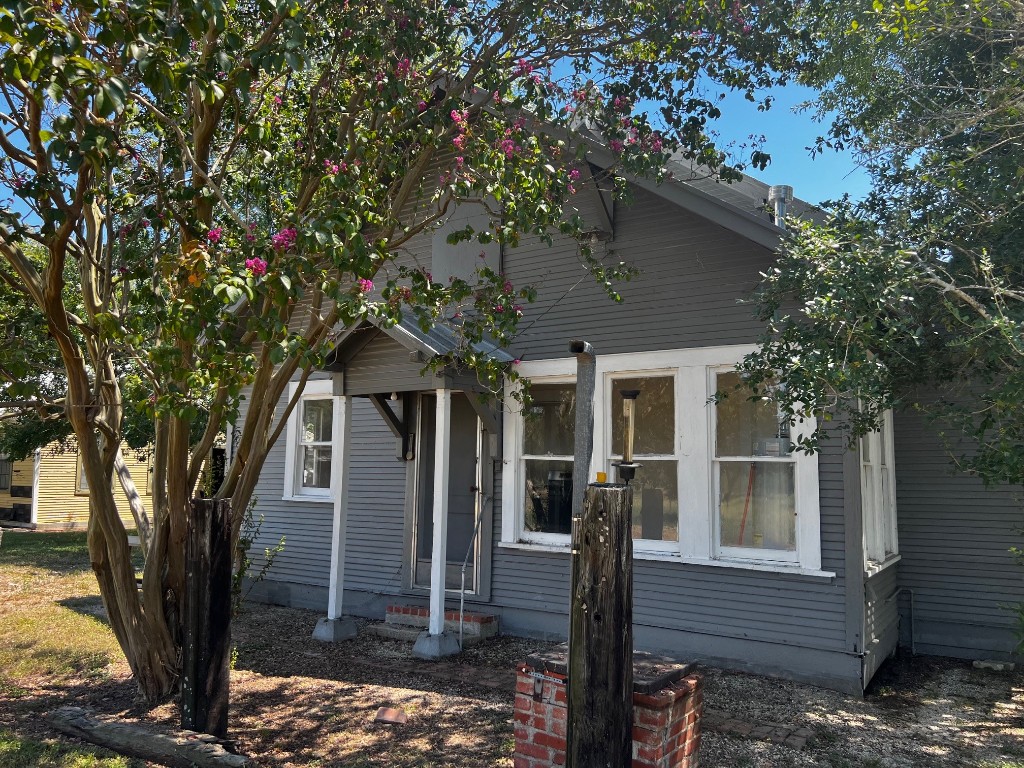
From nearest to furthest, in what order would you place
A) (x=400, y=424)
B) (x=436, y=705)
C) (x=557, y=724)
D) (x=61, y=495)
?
(x=557, y=724)
(x=436, y=705)
(x=400, y=424)
(x=61, y=495)

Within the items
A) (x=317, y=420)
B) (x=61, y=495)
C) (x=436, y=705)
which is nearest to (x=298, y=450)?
(x=317, y=420)

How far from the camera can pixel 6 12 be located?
403cm

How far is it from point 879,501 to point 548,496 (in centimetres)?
341

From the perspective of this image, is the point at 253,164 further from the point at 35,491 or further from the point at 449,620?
the point at 35,491

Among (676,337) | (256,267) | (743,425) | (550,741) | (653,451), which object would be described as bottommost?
(550,741)

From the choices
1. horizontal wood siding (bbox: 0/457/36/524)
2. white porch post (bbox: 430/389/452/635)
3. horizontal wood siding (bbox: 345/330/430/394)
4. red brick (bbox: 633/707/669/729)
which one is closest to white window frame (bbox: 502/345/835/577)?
white porch post (bbox: 430/389/452/635)

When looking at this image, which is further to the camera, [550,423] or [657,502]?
[550,423]

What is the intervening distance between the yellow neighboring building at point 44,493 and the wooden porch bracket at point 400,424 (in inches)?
657

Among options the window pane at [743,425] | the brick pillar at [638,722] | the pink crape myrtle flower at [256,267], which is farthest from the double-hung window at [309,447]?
the brick pillar at [638,722]

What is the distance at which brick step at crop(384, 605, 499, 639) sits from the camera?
338 inches

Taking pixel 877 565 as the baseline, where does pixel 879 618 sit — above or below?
below

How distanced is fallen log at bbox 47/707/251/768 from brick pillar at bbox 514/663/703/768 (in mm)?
1803

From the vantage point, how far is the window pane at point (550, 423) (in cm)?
895

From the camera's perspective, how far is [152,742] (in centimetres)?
525
